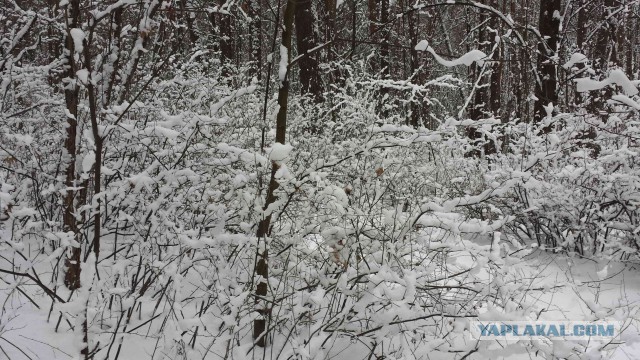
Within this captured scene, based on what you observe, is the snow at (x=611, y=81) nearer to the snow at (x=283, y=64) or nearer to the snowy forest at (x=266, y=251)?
the snowy forest at (x=266, y=251)

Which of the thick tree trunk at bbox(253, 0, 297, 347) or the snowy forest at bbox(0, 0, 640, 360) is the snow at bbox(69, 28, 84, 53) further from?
the thick tree trunk at bbox(253, 0, 297, 347)

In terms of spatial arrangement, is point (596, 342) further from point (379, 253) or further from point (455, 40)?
point (455, 40)

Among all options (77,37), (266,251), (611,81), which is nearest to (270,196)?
(266,251)

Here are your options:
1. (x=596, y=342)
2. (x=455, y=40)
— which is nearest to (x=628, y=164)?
(x=596, y=342)

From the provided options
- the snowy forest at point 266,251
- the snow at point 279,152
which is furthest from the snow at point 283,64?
the snow at point 279,152

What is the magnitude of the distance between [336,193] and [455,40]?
77.5ft

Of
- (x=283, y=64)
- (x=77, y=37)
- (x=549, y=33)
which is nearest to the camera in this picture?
(x=77, y=37)
